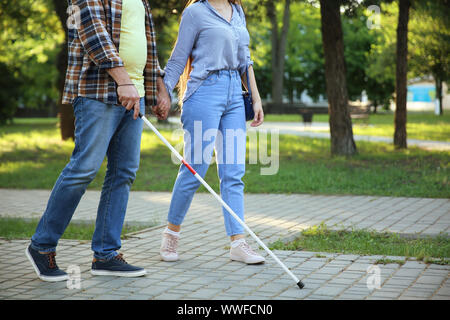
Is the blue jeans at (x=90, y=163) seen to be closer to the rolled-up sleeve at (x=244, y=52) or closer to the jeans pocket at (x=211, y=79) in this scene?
the jeans pocket at (x=211, y=79)

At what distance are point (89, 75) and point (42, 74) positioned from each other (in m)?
39.0

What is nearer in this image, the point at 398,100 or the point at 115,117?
the point at 115,117

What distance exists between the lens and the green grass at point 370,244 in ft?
15.1

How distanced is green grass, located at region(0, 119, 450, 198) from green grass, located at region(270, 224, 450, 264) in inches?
107

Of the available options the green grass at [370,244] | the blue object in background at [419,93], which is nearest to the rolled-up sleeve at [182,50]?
the green grass at [370,244]

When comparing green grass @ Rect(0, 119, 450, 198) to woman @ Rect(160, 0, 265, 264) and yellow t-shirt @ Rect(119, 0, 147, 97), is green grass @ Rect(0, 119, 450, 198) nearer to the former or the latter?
woman @ Rect(160, 0, 265, 264)

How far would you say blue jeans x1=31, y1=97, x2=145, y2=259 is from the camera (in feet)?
12.7

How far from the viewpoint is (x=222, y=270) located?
427 cm

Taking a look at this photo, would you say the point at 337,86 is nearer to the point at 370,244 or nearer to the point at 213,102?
the point at 370,244

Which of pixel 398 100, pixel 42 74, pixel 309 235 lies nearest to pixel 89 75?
pixel 309 235

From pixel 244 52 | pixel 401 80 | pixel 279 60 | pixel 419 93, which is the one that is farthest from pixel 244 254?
pixel 419 93

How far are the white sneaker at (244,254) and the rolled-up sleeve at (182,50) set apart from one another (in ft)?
3.98

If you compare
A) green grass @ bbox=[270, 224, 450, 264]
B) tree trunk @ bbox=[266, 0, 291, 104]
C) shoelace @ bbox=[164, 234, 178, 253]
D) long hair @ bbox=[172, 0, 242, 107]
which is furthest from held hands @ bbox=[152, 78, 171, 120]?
tree trunk @ bbox=[266, 0, 291, 104]
